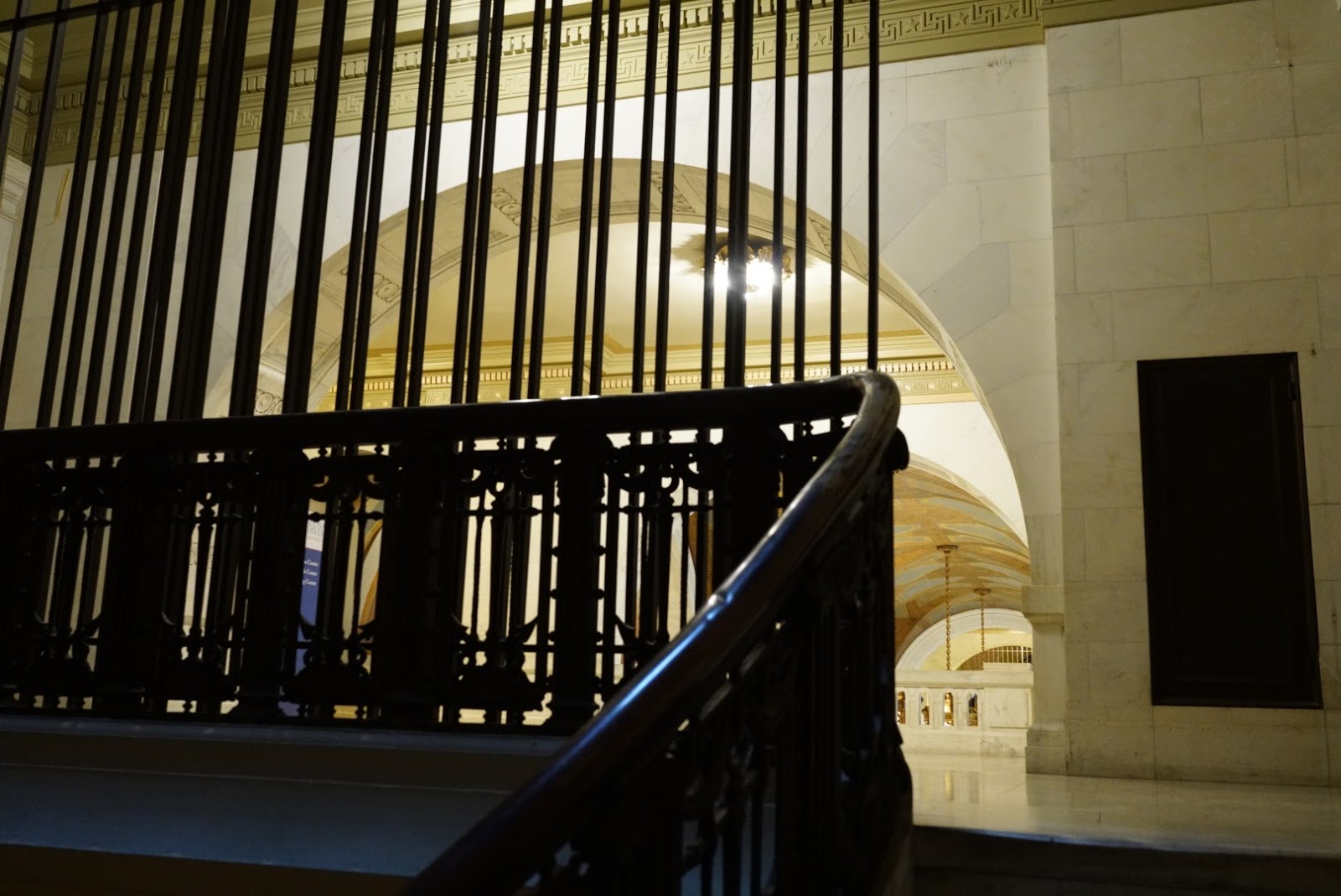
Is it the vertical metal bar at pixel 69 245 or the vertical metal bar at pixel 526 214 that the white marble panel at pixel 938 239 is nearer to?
the vertical metal bar at pixel 526 214

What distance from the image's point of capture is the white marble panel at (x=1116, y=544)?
6.34 metres

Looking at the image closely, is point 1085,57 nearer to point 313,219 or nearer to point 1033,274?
point 1033,274

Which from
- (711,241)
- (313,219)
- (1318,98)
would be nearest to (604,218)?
(711,241)

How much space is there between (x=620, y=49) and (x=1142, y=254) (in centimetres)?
367

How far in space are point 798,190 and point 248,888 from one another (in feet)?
8.24

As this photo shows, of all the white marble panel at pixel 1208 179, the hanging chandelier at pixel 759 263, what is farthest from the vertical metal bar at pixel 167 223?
the hanging chandelier at pixel 759 263

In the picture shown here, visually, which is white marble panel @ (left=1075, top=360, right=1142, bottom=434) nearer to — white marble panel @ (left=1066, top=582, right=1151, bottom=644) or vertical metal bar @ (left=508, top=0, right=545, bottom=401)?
white marble panel @ (left=1066, top=582, right=1151, bottom=644)

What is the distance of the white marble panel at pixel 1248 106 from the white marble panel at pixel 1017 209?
2.98ft

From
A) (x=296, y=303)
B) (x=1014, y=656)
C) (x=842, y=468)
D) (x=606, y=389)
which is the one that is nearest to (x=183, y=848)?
(x=842, y=468)

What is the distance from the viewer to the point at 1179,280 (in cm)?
659

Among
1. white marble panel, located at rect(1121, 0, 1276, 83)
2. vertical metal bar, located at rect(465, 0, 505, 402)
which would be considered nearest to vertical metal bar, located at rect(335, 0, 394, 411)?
vertical metal bar, located at rect(465, 0, 505, 402)

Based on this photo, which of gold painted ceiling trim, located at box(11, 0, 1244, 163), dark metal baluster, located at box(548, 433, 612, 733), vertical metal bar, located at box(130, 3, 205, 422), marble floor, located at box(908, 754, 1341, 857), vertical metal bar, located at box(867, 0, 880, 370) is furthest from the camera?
gold painted ceiling trim, located at box(11, 0, 1244, 163)

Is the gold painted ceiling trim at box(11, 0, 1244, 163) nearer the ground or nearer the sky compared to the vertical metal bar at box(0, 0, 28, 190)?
nearer the sky

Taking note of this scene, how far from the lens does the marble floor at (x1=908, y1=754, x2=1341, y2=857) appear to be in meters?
2.78
